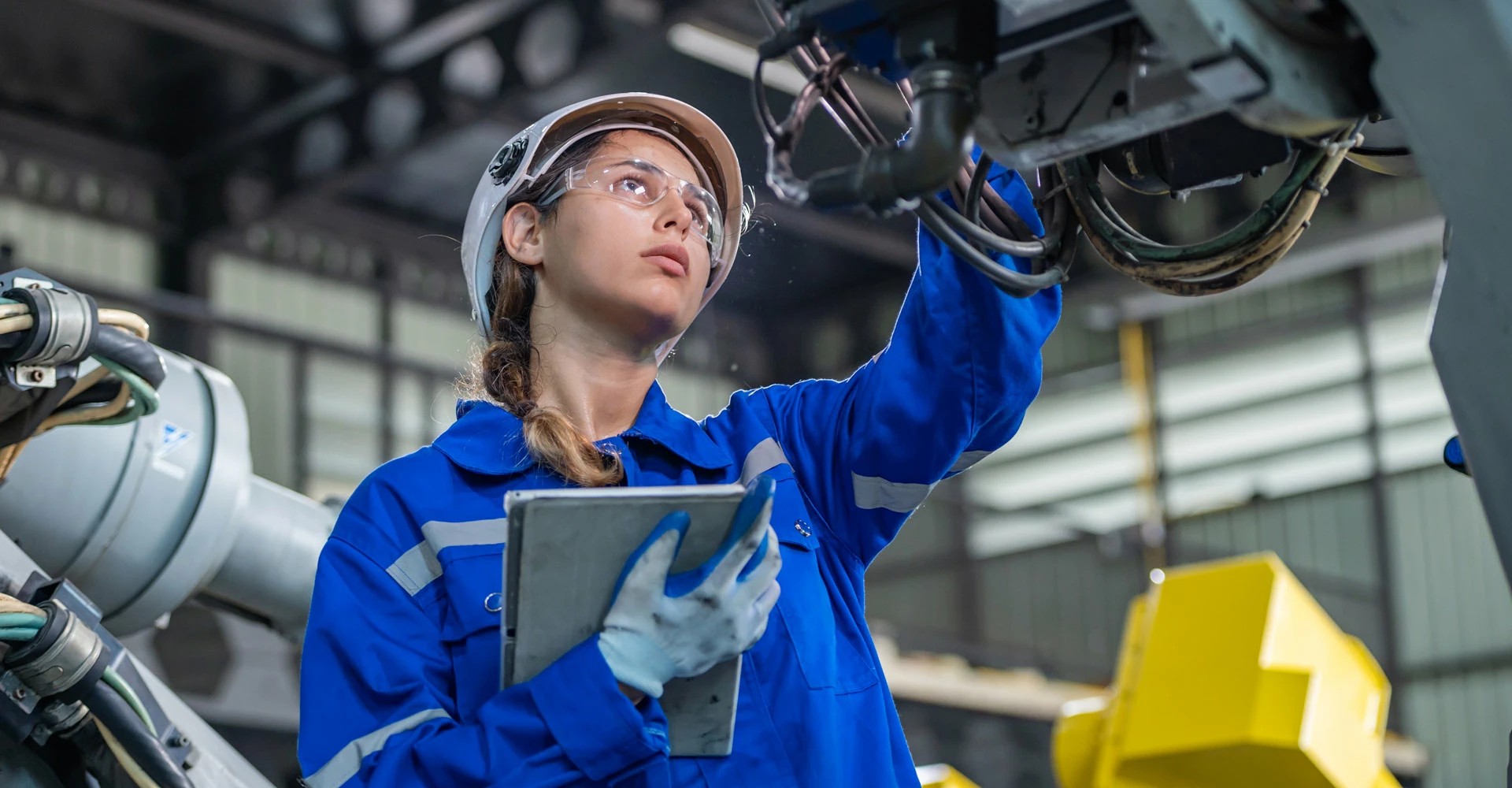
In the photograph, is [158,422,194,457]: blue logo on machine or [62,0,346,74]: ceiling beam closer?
[158,422,194,457]: blue logo on machine

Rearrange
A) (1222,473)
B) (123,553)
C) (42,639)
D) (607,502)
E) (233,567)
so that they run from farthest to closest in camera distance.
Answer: (1222,473)
(233,567)
(123,553)
(42,639)
(607,502)

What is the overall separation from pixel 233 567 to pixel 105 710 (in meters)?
0.73

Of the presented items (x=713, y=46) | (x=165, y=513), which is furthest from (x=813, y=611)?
(x=713, y=46)

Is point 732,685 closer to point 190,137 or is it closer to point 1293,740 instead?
point 1293,740

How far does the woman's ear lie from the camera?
7.28ft

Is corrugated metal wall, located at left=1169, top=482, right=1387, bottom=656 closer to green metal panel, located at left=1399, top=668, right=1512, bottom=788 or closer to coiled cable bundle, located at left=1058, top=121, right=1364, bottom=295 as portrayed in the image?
green metal panel, located at left=1399, top=668, right=1512, bottom=788

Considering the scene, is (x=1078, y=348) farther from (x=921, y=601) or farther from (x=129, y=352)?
(x=129, y=352)

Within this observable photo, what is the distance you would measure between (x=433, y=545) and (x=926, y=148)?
79cm

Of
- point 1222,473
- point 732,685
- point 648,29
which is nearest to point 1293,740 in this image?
point 732,685

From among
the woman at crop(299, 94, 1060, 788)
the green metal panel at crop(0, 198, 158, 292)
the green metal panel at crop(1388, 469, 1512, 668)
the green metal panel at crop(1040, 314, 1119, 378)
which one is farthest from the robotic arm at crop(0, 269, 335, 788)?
the green metal panel at crop(1040, 314, 1119, 378)

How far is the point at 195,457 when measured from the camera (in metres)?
3.06

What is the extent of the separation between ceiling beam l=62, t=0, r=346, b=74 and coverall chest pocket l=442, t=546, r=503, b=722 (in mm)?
8762

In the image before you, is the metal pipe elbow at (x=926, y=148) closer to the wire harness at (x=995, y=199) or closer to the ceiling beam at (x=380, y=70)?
the wire harness at (x=995, y=199)

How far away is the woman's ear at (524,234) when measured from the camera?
2.22 m
